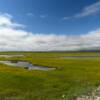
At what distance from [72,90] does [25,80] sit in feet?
33.0

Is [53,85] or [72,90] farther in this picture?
[53,85]

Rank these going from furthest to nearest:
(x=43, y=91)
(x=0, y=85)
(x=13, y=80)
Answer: (x=13, y=80) → (x=0, y=85) → (x=43, y=91)

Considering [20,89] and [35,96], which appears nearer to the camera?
[35,96]

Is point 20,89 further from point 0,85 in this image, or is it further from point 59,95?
point 59,95

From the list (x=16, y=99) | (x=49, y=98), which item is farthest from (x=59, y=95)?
(x=16, y=99)

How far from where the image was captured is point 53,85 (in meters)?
36.3

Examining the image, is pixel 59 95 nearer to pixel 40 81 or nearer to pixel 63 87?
pixel 63 87

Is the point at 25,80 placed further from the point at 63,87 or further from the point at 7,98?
the point at 7,98

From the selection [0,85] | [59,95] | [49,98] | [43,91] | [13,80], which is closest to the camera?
[49,98]

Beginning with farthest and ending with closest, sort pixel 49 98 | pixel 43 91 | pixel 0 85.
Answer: pixel 0 85, pixel 43 91, pixel 49 98

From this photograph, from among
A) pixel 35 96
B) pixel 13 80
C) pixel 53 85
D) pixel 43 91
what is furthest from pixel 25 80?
pixel 35 96

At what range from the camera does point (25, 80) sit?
129 ft

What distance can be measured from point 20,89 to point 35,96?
16.3ft

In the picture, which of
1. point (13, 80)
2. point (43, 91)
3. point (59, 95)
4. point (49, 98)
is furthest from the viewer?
point (13, 80)
